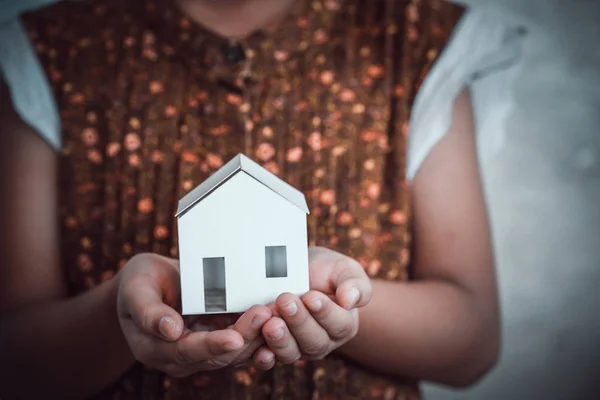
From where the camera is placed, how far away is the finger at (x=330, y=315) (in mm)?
363

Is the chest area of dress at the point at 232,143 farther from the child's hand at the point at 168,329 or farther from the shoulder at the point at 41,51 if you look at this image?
the child's hand at the point at 168,329

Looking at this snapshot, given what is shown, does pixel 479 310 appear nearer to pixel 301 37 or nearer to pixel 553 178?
pixel 553 178

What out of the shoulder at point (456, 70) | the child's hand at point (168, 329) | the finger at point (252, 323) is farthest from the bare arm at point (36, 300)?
the shoulder at point (456, 70)

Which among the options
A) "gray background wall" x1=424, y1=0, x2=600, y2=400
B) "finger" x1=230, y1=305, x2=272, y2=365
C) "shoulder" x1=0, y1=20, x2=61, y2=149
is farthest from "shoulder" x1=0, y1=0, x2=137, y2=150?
"gray background wall" x1=424, y1=0, x2=600, y2=400

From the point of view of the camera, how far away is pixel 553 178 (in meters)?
0.66

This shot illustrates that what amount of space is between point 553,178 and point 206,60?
0.47m

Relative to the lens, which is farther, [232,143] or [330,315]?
[232,143]

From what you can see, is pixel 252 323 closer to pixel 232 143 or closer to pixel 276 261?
pixel 276 261

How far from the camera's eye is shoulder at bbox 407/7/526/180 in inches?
25.4

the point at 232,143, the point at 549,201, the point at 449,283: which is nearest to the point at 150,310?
the point at 232,143

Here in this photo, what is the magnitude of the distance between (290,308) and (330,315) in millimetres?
34

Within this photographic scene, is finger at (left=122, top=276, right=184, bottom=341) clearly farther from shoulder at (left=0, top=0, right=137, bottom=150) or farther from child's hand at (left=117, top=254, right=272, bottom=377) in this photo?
shoulder at (left=0, top=0, right=137, bottom=150)

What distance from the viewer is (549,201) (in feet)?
2.16

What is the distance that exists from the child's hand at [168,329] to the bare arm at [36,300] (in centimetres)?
18
